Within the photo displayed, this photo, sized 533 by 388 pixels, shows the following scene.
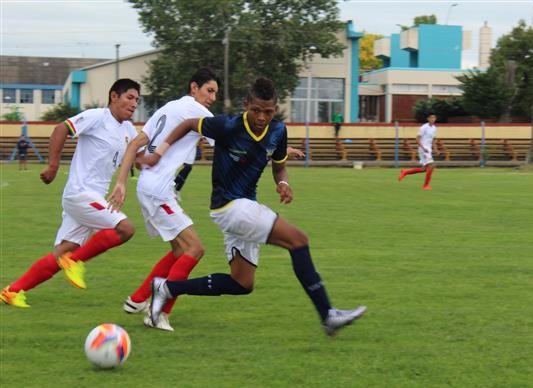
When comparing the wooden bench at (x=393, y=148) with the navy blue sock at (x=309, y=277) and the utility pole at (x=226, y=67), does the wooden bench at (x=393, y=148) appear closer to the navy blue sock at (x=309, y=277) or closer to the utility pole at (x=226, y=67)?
the utility pole at (x=226, y=67)

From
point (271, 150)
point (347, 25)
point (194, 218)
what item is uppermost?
point (347, 25)

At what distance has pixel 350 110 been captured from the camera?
2224 inches

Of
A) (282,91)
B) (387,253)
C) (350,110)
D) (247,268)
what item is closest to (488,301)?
(247,268)

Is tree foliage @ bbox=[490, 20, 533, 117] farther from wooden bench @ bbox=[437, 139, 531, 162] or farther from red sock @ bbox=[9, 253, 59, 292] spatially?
red sock @ bbox=[9, 253, 59, 292]

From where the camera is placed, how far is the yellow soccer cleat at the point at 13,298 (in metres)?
7.64

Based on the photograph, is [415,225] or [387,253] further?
Answer: [415,225]

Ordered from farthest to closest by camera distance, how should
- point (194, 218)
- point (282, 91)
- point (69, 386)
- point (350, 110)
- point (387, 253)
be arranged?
point (350, 110) < point (282, 91) < point (194, 218) < point (387, 253) < point (69, 386)

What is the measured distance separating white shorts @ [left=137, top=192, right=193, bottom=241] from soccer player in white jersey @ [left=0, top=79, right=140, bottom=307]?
1.98 ft

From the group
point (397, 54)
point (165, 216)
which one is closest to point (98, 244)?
point (165, 216)

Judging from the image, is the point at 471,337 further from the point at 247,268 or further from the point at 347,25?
the point at 347,25

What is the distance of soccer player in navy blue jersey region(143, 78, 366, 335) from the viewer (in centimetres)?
617

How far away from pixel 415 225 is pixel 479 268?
4.53 metres

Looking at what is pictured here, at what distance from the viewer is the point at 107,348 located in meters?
5.61

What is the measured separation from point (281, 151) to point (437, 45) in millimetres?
69573
